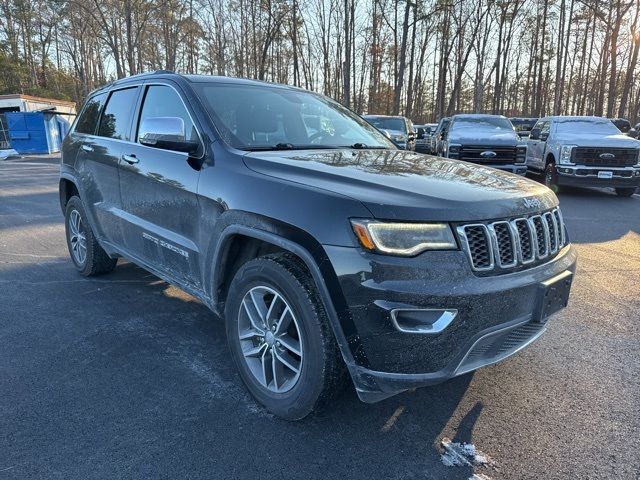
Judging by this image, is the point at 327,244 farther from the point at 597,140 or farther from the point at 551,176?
the point at 551,176

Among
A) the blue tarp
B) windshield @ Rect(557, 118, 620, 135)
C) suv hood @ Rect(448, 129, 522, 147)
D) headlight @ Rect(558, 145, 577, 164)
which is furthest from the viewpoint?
the blue tarp

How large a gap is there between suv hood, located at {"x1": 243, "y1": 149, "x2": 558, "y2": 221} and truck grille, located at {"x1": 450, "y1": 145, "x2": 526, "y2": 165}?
9553mm

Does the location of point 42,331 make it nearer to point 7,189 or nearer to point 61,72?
point 7,189

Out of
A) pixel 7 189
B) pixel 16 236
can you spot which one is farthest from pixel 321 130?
pixel 7 189

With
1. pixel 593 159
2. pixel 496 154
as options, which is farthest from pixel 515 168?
pixel 593 159

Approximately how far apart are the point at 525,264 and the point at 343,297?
0.93m

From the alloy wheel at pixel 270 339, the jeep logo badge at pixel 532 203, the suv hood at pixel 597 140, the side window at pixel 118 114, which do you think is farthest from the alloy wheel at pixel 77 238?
the suv hood at pixel 597 140

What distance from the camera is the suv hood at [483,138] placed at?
39.1 feet

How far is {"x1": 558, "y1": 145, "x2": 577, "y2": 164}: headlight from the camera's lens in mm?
11219

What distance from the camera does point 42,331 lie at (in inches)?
145

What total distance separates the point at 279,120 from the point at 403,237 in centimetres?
175

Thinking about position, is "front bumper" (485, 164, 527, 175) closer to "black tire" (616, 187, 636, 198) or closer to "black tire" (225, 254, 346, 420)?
"black tire" (616, 187, 636, 198)

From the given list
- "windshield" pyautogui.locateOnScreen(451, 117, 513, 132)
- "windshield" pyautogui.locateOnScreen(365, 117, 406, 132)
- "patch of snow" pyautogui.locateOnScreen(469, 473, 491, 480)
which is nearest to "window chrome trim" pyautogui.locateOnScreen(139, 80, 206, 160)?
"patch of snow" pyautogui.locateOnScreen(469, 473, 491, 480)

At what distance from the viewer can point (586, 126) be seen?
41.0 feet
